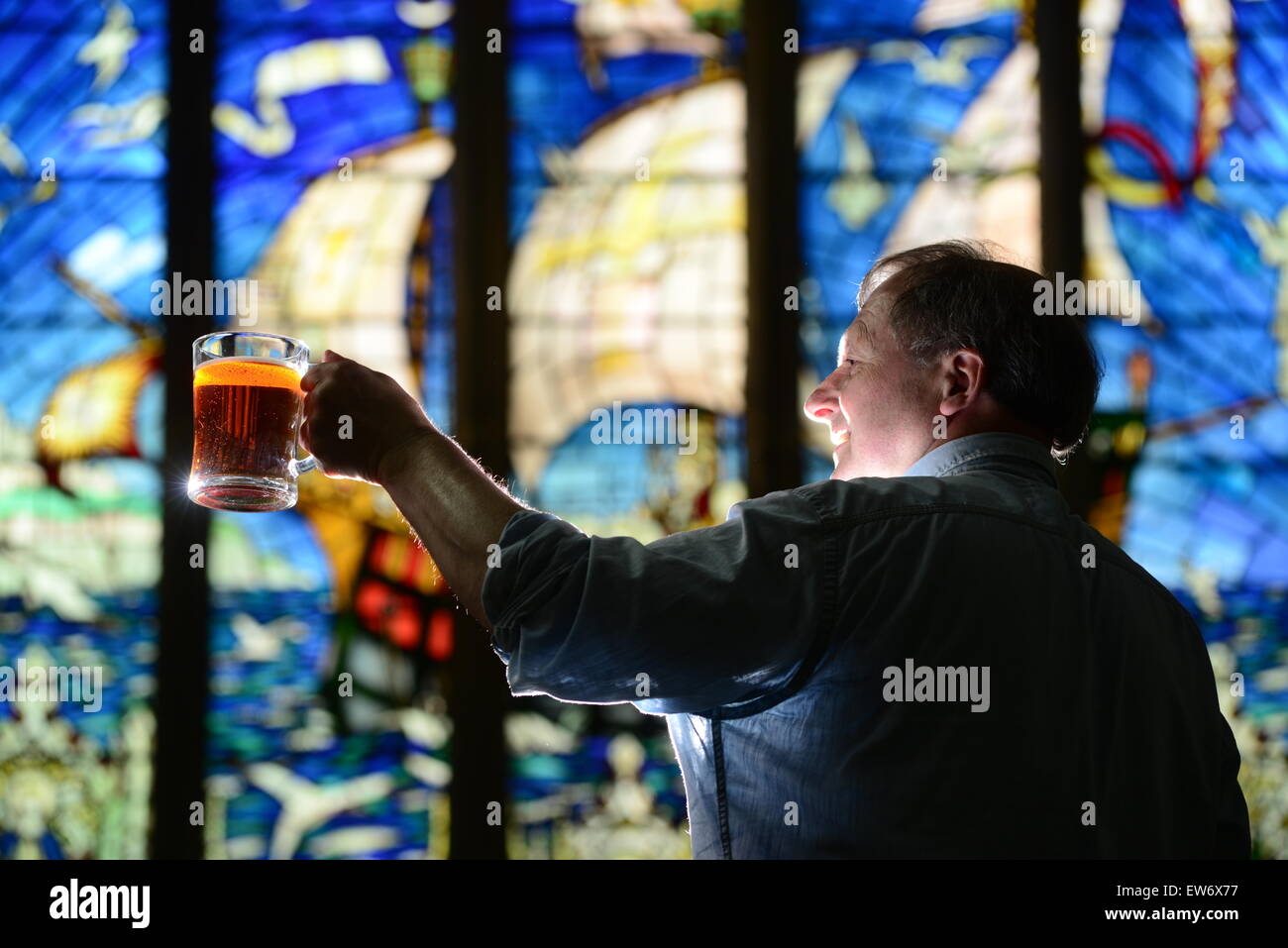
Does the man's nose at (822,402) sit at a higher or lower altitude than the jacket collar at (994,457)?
higher

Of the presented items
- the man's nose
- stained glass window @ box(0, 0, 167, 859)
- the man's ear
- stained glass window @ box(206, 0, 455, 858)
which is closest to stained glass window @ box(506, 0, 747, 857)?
stained glass window @ box(206, 0, 455, 858)

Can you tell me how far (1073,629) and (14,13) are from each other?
3.74 m

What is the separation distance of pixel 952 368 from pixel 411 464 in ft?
1.47

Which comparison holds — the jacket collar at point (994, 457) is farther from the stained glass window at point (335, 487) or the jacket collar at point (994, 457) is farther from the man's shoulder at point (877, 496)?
the stained glass window at point (335, 487)

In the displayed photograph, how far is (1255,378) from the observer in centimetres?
362

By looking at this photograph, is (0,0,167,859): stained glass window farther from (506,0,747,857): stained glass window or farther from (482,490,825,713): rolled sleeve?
(482,490,825,713): rolled sleeve

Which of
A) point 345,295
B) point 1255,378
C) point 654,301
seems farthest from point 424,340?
point 1255,378

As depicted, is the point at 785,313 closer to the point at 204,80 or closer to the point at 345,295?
the point at 345,295

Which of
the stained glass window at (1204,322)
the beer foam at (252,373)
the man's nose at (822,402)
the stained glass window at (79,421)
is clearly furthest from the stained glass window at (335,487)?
the man's nose at (822,402)

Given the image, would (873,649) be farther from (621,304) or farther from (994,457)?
(621,304)

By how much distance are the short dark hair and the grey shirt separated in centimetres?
12

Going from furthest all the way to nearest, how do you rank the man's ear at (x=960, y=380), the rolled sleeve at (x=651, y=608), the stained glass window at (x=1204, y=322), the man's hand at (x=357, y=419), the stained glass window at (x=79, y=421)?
the stained glass window at (x=1204, y=322) < the stained glass window at (x=79, y=421) < the man's ear at (x=960, y=380) < the man's hand at (x=357, y=419) < the rolled sleeve at (x=651, y=608)

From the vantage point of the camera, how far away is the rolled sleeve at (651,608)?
0.76 m

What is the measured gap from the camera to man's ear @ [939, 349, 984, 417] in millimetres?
1046
